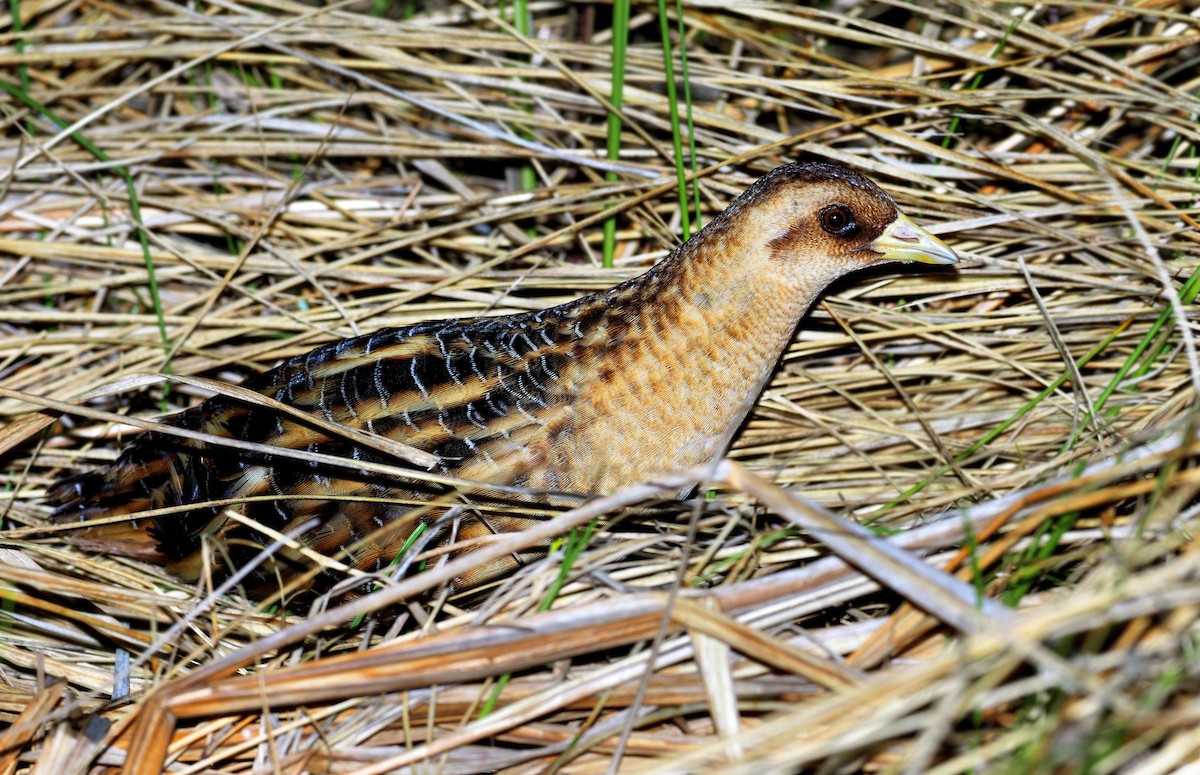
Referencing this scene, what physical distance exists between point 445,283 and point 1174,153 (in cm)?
273

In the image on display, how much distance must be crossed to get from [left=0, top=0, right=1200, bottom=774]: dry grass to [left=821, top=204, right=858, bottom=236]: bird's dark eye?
1.99 feet

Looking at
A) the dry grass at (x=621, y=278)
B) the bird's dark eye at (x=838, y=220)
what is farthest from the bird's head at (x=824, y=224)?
the dry grass at (x=621, y=278)

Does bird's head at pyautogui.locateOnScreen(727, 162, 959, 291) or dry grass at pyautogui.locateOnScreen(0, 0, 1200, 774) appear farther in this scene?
bird's head at pyautogui.locateOnScreen(727, 162, 959, 291)

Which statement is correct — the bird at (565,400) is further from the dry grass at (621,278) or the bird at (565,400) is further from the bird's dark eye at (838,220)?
the dry grass at (621,278)

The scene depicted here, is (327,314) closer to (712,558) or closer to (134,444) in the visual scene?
(134,444)

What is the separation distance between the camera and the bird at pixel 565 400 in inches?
127

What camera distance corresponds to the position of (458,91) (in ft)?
15.3

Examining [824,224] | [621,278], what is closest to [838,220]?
[824,224]

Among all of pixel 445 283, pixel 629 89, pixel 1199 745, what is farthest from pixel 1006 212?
pixel 1199 745

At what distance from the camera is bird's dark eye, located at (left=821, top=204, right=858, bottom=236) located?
3.31m

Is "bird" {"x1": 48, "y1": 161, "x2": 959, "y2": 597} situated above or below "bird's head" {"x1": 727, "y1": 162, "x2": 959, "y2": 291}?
below

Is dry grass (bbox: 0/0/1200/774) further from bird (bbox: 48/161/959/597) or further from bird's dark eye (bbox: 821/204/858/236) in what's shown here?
bird's dark eye (bbox: 821/204/858/236)

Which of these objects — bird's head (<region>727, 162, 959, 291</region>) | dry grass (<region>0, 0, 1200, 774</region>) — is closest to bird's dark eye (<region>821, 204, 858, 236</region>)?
bird's head (<region>727, 162, 959, 291</region>)

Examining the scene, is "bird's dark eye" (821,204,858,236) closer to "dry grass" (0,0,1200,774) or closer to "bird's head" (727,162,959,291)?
"bird's head" (727,162,959,291)
